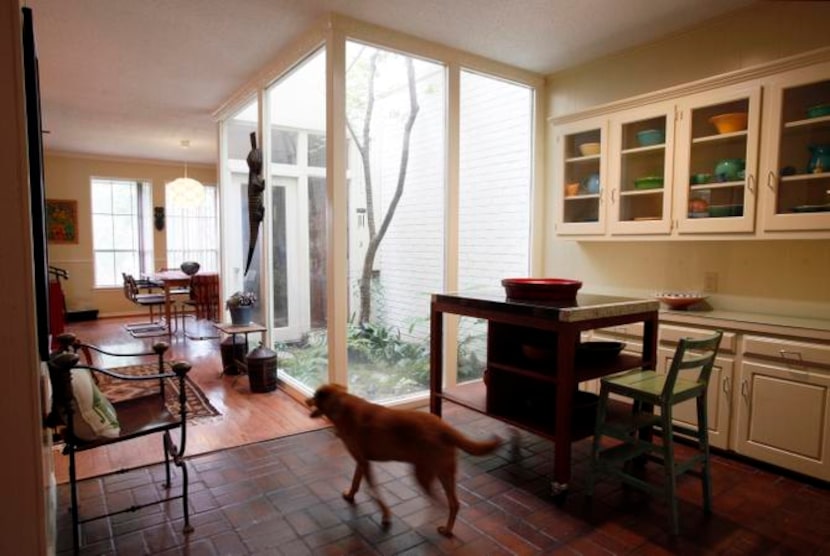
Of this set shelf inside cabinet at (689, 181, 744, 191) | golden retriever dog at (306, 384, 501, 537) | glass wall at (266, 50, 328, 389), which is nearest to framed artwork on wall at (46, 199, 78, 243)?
glass wall at (266, 50, 328, 389)

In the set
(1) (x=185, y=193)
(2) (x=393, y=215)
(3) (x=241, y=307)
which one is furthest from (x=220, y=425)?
(1) (x=185, y=193)

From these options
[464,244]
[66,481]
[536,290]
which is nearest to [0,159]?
[66,481]

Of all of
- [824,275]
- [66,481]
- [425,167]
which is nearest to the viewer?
[66,481]

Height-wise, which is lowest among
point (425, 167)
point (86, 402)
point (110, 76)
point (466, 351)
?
point (466, 351)

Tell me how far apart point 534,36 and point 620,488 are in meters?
2.87

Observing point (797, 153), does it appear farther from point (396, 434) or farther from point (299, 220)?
point (299, 220)

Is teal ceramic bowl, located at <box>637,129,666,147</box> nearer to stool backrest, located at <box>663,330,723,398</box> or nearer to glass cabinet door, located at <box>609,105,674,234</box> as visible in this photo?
glass cabinet door, located at <box>609,105,674,234</box>

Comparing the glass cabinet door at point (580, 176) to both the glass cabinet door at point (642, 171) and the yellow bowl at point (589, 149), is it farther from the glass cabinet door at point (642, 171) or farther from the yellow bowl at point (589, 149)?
the glass cabinet door at point (642, 171)

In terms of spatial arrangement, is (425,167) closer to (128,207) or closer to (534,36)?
(534,36)

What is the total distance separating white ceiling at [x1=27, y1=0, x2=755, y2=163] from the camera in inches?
118

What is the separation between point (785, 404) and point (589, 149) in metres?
2.04

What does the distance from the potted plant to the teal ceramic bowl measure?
3.36 metres

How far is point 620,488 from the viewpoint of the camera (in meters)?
2.47

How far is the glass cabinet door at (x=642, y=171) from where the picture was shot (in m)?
3.21
